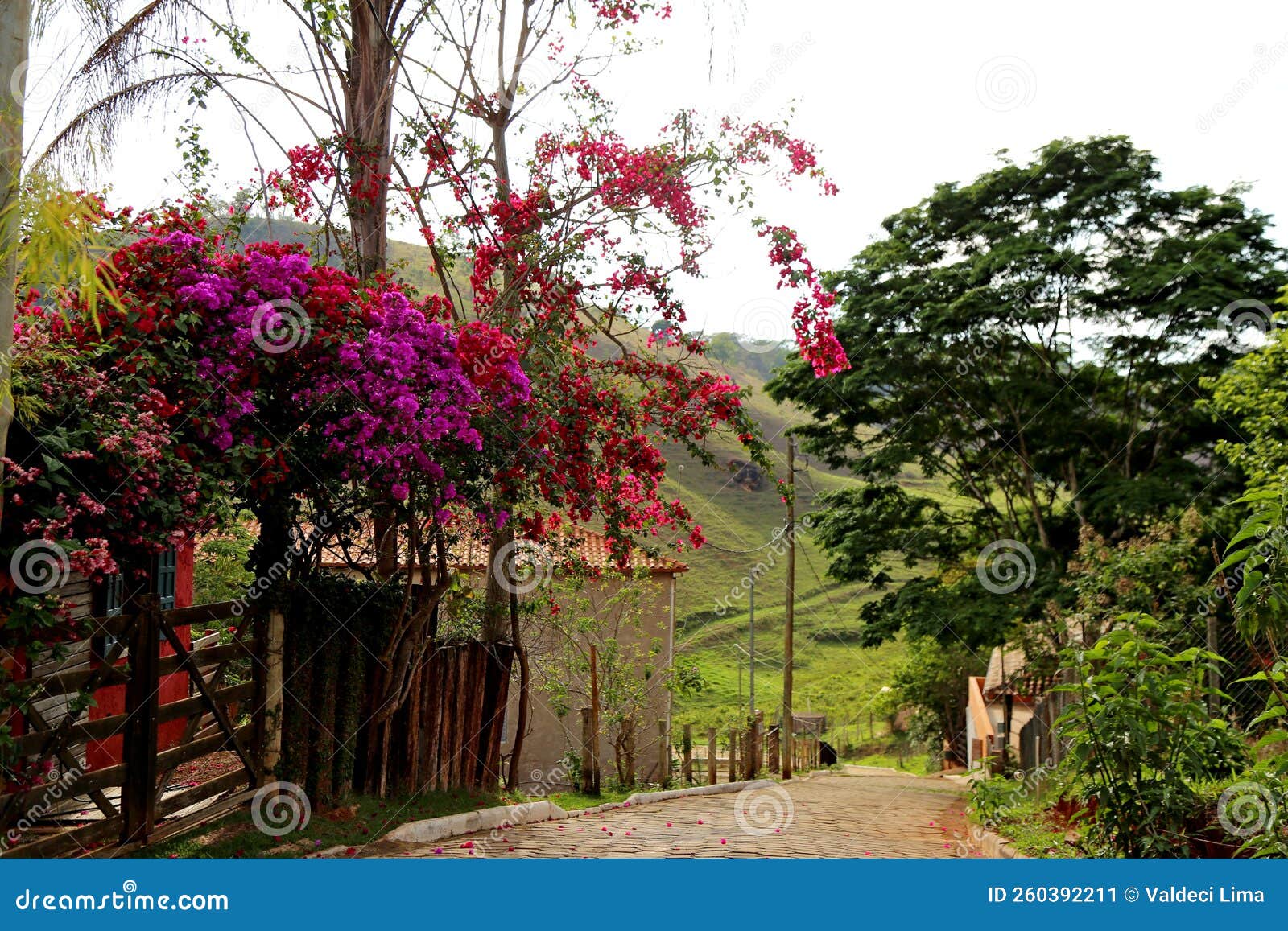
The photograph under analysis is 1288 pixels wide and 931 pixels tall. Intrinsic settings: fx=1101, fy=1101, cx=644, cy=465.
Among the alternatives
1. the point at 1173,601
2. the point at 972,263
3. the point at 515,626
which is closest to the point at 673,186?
the point at 515,626

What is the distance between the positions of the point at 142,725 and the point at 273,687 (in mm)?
1043

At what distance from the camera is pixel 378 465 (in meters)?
7.49

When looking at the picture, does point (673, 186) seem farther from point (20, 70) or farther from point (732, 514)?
point (732, 514)

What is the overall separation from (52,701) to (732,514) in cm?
8008

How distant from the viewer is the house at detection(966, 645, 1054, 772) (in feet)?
45.2

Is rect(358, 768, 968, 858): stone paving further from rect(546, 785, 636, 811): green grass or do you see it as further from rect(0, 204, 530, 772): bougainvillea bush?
rect(0, 204, 530, 772): bougainvillea bush

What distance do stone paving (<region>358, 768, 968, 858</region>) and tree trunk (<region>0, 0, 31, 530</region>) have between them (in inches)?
150

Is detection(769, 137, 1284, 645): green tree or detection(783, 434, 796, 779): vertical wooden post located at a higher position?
detection(769, 137, 1284, 645): green tree

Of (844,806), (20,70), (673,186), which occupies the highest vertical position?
(673,186)

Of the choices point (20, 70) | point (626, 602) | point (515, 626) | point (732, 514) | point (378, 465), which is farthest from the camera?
point (732, 514)

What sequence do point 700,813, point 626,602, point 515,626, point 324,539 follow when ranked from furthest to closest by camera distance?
point 626,602, point 700,813, point 515,626, point 324,539

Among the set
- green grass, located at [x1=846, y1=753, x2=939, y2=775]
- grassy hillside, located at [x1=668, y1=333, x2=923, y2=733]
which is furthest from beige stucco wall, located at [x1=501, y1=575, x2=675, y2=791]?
grassy hillside, located at [x1=668, y1=333, x2=923, y2=733]

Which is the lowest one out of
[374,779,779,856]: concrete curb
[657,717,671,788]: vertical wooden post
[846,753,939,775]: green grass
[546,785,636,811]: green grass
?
[846,753,939,775]: green grass

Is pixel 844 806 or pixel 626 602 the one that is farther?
pixel 626 602
